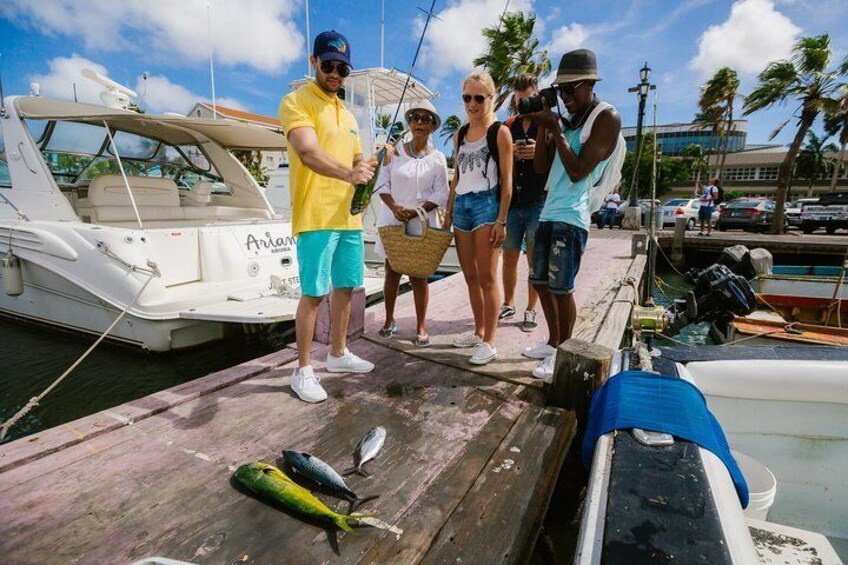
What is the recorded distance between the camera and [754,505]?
1.67 metres

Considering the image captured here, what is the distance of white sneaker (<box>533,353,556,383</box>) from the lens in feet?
9.21

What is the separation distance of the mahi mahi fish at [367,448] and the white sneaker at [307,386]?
1.81ft

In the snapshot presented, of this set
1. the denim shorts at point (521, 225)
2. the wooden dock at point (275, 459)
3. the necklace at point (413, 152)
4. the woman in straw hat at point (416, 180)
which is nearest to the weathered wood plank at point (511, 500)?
the wooden dock at point (275, 459)

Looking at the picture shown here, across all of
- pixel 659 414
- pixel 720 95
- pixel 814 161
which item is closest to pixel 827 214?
pixel 720 95

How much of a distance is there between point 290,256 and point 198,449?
4.21 metres

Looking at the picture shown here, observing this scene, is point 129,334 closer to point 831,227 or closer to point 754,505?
point 754,505

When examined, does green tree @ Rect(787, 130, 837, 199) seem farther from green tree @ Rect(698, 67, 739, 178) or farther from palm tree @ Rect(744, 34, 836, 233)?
palm tree @ Rect(744, 34, 836, 233)

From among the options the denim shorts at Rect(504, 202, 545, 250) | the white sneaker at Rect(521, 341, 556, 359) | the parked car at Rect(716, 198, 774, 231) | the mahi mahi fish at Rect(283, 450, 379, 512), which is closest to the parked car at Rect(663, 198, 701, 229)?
the parked car at Rect(716, 198, 774, 231)

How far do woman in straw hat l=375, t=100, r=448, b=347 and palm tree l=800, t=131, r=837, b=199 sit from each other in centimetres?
5607

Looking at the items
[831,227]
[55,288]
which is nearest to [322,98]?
[55,288]

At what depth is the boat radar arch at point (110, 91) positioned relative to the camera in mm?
5422

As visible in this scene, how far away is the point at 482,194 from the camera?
2.99 metres

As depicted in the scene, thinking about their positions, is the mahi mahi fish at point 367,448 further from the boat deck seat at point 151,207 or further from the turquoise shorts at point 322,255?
the boat deck seat at point 151,207

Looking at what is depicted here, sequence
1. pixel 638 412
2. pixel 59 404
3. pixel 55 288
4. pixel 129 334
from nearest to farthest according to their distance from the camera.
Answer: pixel 638 412
pixel 59 404
pixel 129 334
pixel 55 288
